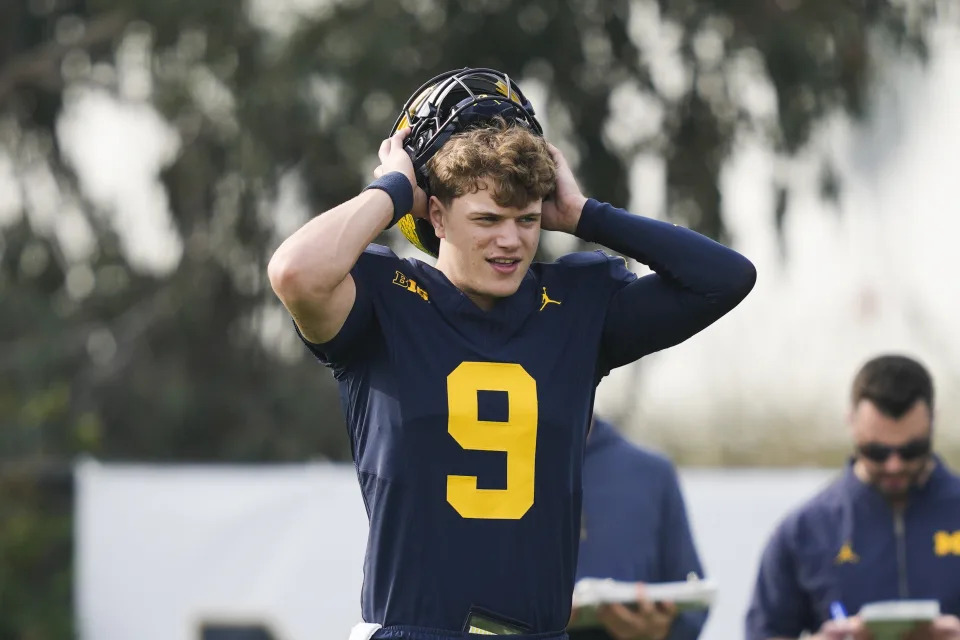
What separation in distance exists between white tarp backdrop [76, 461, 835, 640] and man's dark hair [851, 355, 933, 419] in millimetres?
2099

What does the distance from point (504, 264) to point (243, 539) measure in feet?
16.6

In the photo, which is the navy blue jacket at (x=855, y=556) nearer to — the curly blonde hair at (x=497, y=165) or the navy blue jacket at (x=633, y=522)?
the navy blue jacket at (x=633, y=522)

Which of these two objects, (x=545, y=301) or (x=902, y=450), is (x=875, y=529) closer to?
(x=902, y=450)

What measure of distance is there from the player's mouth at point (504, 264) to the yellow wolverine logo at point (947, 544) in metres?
2.79

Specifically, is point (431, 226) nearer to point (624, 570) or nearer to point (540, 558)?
→ point (540, 558)

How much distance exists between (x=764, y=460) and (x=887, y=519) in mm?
6406

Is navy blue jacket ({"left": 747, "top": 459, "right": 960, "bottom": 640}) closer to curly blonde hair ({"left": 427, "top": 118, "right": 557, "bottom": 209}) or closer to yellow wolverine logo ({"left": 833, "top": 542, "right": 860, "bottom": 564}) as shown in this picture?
yellow wolverine logo ({"left": 833, "top": 542, "right": 860, "bottom": 564})

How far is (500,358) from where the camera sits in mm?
3355

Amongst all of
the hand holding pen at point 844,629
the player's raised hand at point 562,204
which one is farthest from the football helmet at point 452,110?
the hand holding pen at point 844,629

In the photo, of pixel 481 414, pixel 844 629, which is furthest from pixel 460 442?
pixel 844 629

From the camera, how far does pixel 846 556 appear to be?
5629 mm

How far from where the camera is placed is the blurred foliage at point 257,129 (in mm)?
14023

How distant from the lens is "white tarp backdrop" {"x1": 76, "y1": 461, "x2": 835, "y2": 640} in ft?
25.0

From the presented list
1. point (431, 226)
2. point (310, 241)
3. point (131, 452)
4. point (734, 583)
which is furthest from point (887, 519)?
point (131, 452)
